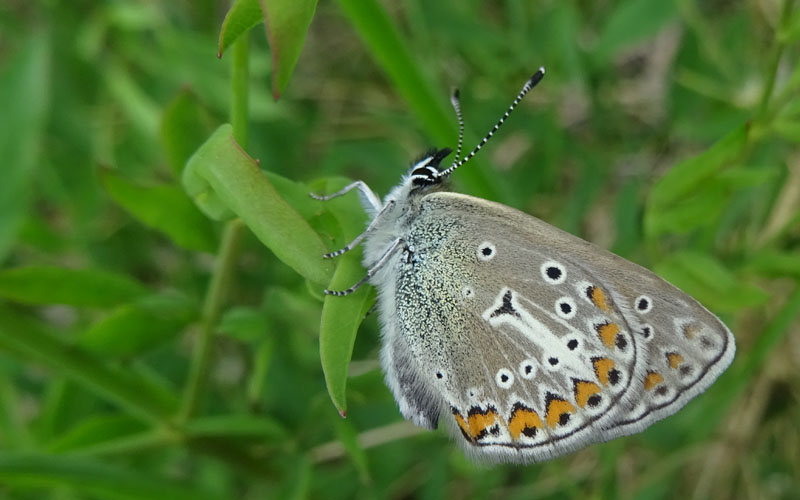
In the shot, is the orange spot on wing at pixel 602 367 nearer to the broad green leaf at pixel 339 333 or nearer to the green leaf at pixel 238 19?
the broad green leaf at pixel 339 333

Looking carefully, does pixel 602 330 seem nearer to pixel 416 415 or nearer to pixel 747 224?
pixel 416 415

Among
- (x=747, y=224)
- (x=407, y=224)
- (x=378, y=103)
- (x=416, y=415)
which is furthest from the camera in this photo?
(x=378, y=103)

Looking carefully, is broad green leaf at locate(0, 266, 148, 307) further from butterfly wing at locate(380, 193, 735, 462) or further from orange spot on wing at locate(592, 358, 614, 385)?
orange spot on wing at locate(592, 358, 614, 385)

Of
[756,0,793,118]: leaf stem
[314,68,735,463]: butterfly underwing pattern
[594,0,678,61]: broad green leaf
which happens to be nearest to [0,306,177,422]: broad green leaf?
[314,68,735,463]: butterfly underwing pattern

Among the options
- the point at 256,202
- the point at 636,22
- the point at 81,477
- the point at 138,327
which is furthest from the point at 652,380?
the point at 636,22

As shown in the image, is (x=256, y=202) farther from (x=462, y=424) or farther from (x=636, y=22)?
(x=636, y=22)

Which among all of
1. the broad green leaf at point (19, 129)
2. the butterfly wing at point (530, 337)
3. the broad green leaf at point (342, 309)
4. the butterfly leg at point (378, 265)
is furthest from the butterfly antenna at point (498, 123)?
the broad green leaf at point (19, 129)

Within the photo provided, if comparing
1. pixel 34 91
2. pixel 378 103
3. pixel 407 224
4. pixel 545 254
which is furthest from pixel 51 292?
pixel 378 103
